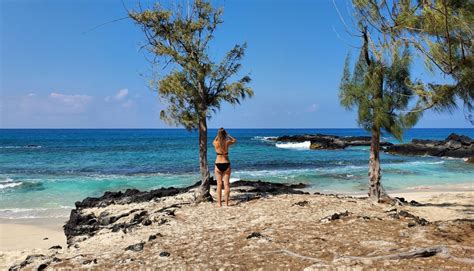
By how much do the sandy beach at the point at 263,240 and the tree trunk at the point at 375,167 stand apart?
2.20ft

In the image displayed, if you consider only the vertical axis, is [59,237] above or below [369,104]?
below

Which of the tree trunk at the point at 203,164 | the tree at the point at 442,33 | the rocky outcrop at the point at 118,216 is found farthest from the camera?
the tree trunk at the point at 203,164

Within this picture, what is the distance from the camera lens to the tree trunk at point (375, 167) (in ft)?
42.5

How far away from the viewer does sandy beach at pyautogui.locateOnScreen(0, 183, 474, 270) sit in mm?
6453

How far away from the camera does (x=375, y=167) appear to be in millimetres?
13312

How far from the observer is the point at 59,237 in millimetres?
12516

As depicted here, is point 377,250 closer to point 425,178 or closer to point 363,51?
point 363,51

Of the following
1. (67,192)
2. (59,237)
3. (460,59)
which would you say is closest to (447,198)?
(460,59)

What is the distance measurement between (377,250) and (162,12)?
8.60 metres

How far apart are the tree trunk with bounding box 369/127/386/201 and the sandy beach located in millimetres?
671

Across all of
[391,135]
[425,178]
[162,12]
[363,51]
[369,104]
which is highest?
[162,12]

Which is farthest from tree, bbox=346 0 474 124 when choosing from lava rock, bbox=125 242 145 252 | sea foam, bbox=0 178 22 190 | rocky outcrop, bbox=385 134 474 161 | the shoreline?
rocky outcrop, bbox=385 134 474 161

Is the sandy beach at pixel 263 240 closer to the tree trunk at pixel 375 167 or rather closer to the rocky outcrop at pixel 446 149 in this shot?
the tree trunk at pixel 375 167

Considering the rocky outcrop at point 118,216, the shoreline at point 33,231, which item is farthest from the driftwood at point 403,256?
the shoreline at point 33,231
